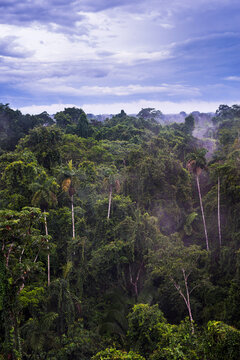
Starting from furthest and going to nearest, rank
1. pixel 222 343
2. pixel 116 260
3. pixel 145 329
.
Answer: pixel 116 260 < pixel 145 329 < pixel 222 343

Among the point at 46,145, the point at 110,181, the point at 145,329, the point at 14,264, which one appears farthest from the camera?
the point at 46,145

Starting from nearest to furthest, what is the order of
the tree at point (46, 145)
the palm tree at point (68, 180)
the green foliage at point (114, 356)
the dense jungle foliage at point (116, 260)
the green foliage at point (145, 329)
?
1. the green foliage at point (114, 356)
2. the dense jungle foliage at point (116, 260)
3. the green foliage at point (145, 329)
4. the palm tree at point (68, 180)
5. the tree at point (46, 145)

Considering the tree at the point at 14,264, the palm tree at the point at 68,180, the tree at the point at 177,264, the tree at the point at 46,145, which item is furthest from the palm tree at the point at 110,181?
the tree at the point at 14,264

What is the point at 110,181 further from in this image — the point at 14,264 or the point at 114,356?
the point at 114,356

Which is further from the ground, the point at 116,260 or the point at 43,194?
the point at 43,194

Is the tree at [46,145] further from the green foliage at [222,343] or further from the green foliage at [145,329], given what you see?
the green foliage at [222,343]

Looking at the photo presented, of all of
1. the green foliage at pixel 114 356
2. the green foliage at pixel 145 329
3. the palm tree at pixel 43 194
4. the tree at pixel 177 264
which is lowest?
the green foliage at pixel 145 329

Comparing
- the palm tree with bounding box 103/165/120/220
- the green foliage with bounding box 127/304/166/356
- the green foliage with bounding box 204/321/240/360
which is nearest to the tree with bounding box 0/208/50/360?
the green foliage with bounding box 127/304/166/356

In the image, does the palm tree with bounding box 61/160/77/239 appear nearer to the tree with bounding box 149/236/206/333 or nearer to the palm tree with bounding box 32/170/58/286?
the palm tree with bounding box 32/170/58/286

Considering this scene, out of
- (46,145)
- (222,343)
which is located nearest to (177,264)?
(222,343)
